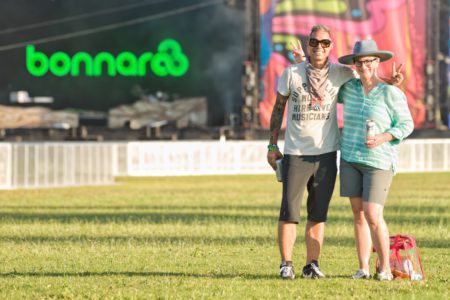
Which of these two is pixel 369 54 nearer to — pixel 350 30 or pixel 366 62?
pixel 366 62

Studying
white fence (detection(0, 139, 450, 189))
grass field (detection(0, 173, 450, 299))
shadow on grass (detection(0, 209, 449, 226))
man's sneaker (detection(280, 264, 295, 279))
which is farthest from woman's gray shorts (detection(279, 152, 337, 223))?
white fence (detection(0, 139, 450, 189))

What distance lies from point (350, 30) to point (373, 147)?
139 ft

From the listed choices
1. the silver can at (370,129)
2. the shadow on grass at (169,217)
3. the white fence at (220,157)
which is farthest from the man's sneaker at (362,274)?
the white fence at (220,157)

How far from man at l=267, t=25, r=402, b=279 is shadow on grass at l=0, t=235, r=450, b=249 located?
454 cm

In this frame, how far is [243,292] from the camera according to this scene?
1155 cm

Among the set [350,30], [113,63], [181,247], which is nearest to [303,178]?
[181,247]

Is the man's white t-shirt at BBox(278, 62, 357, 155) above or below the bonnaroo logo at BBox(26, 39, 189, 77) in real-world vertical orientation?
below

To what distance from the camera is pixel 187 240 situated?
18.0 meters

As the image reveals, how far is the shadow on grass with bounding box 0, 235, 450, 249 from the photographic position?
1739 centimetres

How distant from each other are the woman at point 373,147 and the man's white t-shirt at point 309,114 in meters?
0.14

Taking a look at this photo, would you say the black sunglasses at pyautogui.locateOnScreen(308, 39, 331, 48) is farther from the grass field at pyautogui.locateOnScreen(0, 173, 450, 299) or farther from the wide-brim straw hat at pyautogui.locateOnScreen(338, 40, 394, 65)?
the grass field at pyautogui.locateOnScreen(0, 173, 450, 299)

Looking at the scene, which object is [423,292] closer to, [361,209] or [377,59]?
[361,209]

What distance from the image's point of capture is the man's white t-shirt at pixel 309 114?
12.4 meters

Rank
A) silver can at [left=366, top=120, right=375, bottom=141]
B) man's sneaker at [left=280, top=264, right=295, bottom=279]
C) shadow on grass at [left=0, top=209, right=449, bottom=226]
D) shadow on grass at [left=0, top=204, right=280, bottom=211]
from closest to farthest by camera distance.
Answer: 1. silver can at [left=366, top=120, right=375, bottom=141]
2. man's sneaker at [left=280, top=264, right=295, bottom=279]
3. shadow on grass at [left=0, top=209, right=449, bottom=226]
4. shadow on grass at [left=0, top=204, right=280, bottom=211]
